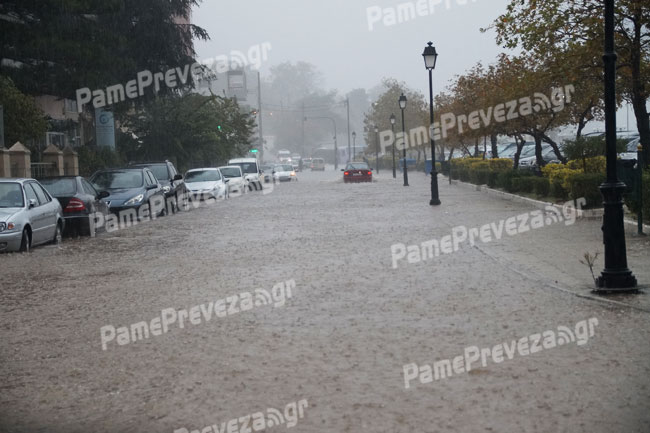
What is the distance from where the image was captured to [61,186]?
838 inches

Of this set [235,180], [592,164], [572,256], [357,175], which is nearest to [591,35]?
[592,164]

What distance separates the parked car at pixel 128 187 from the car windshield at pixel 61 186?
115 inches

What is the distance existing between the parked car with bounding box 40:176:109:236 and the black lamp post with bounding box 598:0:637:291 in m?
13.2

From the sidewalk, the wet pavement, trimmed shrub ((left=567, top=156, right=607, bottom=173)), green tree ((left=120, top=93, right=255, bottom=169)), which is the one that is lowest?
the sidewalk

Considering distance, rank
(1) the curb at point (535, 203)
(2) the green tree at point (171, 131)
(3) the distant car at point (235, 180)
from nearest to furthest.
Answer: (1) the curb at point (535, 203), (3) the distant car at point (235, 180), (2) the green tree at point (171, 131)

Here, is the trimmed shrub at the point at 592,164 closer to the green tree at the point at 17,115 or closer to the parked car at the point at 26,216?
the parked car at the point at 26,216

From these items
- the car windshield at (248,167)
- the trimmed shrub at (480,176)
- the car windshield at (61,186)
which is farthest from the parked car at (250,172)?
the car windshield at (61,186)

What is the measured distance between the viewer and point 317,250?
15.8 metres

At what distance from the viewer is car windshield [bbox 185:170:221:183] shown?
36.3 metres

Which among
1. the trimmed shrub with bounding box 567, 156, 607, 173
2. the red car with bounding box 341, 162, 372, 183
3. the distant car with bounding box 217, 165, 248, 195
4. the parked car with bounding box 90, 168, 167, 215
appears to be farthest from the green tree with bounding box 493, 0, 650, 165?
the red car with bounding box 341, 162, 372, 183

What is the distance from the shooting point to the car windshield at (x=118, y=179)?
25.6 m

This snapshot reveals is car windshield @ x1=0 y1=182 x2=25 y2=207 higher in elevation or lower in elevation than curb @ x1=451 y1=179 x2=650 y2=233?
higher

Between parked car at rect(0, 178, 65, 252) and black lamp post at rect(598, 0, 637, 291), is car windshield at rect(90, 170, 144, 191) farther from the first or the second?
black lamp post at rect(598, 0, 637, 291)

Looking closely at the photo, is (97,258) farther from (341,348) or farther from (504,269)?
(341,348)
